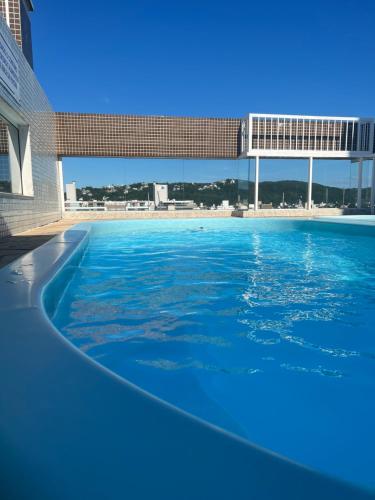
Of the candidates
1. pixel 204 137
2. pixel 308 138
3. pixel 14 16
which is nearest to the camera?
pixel 14 16

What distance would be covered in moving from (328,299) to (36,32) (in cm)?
1698

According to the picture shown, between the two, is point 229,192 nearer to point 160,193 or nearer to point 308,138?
point 160,193

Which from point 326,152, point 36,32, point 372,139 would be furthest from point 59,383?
point 36,32

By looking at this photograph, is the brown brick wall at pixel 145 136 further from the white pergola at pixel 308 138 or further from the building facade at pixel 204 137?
the white pergola at pixel 308 138

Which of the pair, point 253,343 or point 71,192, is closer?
point 253,343

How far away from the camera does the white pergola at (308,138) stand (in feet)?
46.5

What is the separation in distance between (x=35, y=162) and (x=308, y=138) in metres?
11.3

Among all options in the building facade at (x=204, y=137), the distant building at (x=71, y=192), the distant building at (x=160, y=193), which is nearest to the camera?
the building facade at (x=204, y=137)

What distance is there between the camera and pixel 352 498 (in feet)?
1.53

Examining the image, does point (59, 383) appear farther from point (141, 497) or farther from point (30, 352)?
point (141, 497)

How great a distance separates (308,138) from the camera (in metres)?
14.5

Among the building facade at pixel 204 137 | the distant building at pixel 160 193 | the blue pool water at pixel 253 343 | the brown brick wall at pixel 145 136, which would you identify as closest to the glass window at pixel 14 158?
the blue pool water at pixel 253 343

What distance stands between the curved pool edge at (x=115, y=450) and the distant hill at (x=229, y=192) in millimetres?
14689

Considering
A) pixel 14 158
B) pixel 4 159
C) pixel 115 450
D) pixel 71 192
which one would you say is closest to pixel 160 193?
pixel 71 192
